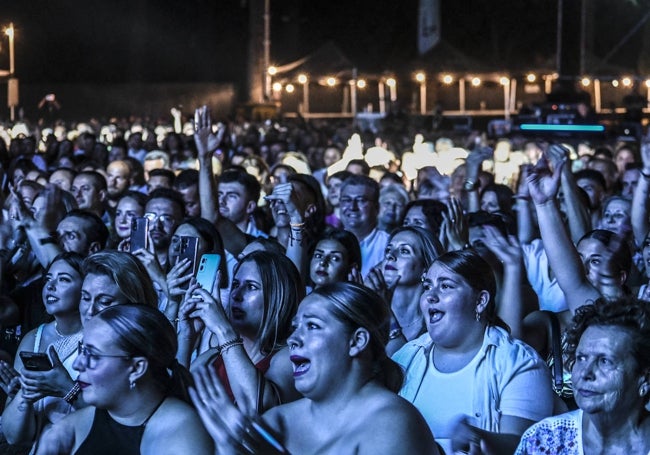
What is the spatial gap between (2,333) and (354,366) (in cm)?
310

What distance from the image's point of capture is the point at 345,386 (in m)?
3.62

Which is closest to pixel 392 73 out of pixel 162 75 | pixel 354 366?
pixel 162 75

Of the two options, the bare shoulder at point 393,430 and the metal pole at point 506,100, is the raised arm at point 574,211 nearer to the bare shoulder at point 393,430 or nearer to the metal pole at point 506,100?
the bare shoulder at point 393,430

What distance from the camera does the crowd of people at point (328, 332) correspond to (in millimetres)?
3465

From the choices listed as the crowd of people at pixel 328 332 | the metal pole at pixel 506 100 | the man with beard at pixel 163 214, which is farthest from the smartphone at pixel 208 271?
the metal pole at pixel 506 100

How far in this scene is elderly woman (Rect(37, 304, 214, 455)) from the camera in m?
3.77

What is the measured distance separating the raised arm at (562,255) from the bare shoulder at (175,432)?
2019 millimetres

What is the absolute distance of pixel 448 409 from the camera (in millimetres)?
4137

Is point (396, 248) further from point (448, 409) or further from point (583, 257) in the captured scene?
point (448, 409)

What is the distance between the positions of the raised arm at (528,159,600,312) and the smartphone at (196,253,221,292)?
142 centimetres

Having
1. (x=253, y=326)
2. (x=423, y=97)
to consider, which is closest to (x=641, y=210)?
(x=253, y=326)

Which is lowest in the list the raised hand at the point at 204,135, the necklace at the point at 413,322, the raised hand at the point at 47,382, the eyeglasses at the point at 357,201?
the raised hand at the point at 47,382

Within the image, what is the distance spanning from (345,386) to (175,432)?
531 millimetres

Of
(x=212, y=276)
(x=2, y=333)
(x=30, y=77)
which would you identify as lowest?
(x=2, y=333)
